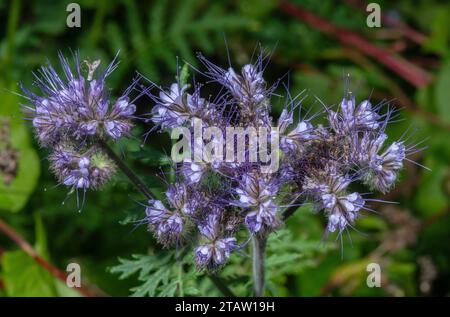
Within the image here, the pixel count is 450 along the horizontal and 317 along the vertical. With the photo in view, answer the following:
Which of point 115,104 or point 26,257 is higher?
point 115,104

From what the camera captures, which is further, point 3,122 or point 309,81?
point 309,81

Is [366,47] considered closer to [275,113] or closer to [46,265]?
[275,113]

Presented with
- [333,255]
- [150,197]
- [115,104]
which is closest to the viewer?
[115,104]

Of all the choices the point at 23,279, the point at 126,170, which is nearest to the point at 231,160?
the point at 126,170

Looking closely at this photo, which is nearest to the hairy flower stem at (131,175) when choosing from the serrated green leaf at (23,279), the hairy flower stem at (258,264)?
the hairy flower stem at (258,264)
